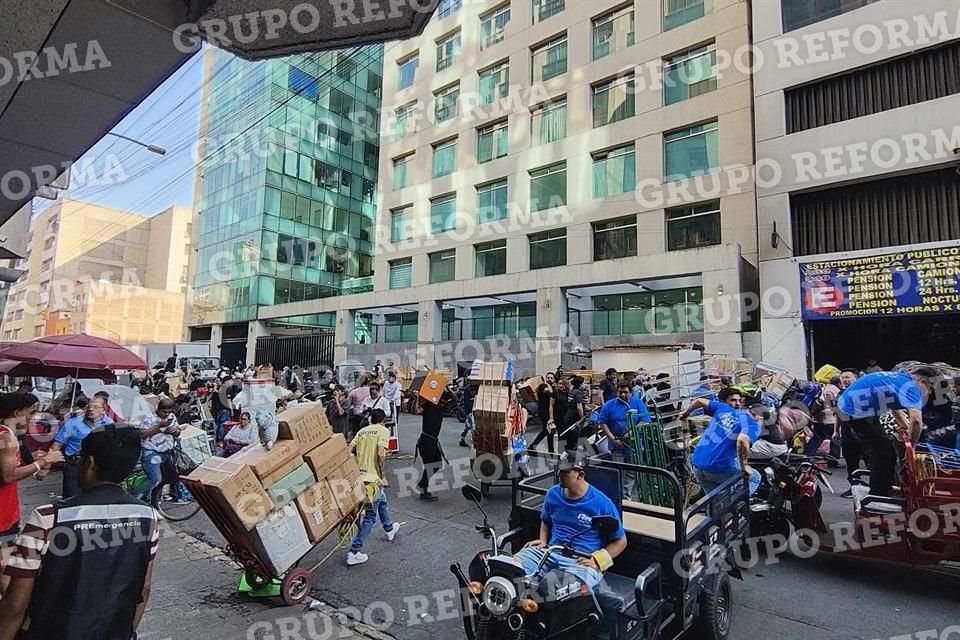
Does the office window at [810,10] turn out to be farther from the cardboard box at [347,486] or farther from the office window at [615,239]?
the cardboard box at [347,486]

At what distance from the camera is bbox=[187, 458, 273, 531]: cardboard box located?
4.23m

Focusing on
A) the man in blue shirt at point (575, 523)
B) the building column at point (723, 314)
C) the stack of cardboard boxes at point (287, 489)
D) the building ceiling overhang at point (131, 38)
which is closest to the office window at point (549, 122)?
the building column at point (723, 314)

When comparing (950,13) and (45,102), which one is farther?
(950,13)

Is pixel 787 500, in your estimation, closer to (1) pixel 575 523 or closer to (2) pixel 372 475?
(1) pixel 575 523

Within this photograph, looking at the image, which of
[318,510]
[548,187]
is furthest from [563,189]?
[318,510]

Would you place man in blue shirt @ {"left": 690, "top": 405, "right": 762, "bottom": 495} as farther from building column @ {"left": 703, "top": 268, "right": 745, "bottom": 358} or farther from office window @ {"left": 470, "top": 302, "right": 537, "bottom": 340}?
office window @ {"left": 470, "top": 302, "right": 537, "bottom": 340}

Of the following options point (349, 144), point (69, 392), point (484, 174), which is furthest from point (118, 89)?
point (349, 144)

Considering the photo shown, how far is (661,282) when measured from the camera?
20047 millimetres

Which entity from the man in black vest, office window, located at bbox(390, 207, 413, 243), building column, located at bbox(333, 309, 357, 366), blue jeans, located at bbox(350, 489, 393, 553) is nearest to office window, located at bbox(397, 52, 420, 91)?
office window, located at bbox(390, 207, 413, 243)

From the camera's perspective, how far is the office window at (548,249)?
22.7 meters

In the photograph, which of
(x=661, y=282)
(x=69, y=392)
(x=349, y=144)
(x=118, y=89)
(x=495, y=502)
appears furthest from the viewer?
(x=349, y=144)

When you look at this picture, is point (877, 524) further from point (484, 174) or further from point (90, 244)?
point (90, 244)

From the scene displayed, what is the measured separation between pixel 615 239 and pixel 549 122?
7183 millimetres

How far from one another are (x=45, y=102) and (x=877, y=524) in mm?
7719
